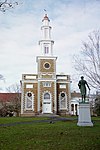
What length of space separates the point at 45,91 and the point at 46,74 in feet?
11.5

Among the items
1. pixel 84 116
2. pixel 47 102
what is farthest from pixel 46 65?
pixel 84 116

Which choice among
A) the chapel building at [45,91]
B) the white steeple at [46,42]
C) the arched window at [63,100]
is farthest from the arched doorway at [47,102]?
the white steeple at [46,42]

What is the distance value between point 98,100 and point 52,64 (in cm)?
1181

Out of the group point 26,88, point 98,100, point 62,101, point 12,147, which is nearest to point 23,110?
point 26,88

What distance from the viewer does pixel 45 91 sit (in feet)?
166

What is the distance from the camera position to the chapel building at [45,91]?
165 feet

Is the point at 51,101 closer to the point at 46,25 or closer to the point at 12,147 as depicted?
the point at 46,25

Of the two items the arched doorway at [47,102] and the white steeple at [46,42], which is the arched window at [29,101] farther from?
the white steeple at [46,42]

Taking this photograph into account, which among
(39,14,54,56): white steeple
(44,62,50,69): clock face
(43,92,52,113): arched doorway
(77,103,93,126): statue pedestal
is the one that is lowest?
(77,103,93,126): statue pedestal

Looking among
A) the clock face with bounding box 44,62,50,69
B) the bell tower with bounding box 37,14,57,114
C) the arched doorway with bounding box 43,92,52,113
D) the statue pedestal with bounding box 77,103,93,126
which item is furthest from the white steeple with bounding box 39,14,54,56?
the statue pedestal with bounding box 77,103,93,126

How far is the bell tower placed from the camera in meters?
50.3

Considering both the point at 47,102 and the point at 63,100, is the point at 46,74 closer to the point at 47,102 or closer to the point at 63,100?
the point at 47,102

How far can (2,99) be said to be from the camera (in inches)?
3182

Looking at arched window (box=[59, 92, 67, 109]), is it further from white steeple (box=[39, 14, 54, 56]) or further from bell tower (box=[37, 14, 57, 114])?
white steeple (box=[39, 14, 54, 56])
